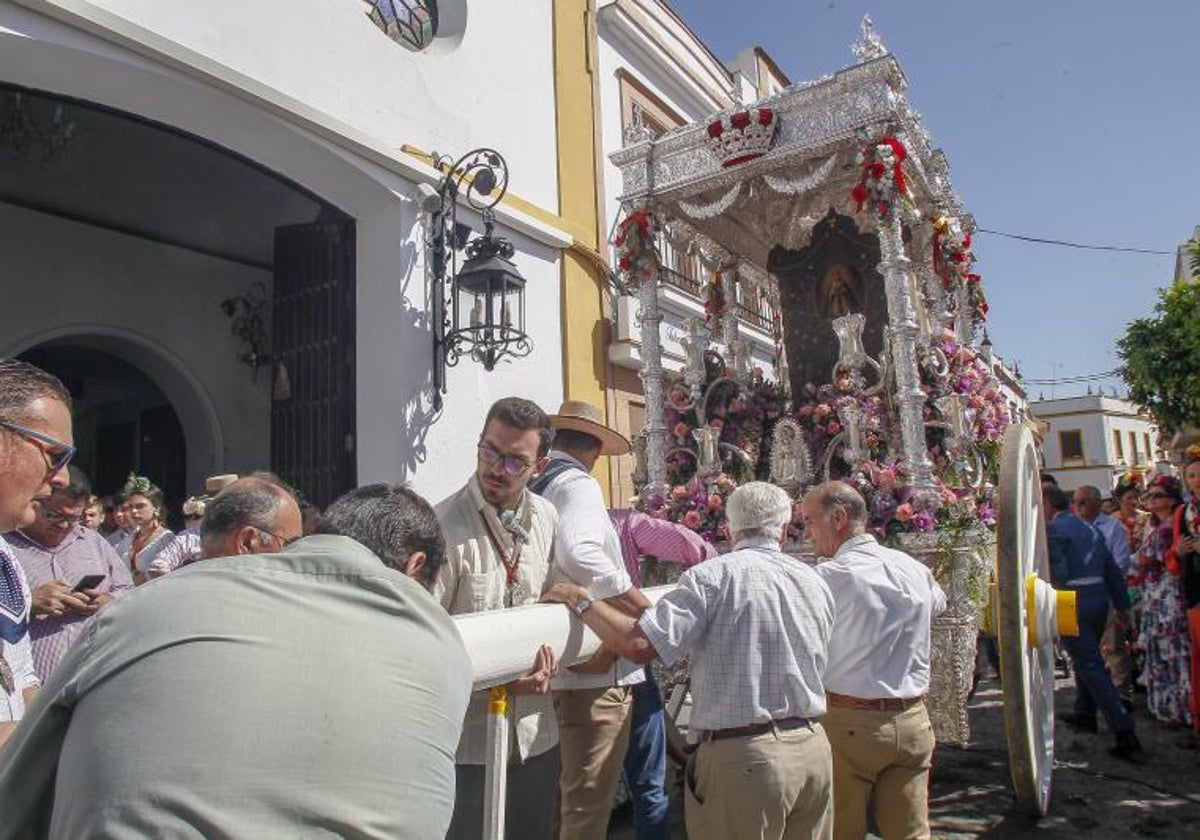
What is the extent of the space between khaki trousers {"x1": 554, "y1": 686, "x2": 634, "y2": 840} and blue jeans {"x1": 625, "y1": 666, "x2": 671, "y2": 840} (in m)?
0.33

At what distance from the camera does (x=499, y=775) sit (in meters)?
1.72

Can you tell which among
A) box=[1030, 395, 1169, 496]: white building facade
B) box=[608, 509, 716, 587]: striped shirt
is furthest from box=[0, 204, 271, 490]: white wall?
box=[1030, 395, 1169, 496]: white building facade

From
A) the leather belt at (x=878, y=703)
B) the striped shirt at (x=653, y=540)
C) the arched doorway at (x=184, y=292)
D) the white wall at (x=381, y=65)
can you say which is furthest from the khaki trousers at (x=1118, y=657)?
the arched doorway at (x=184, y=292)

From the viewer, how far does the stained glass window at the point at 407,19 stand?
20.0ft

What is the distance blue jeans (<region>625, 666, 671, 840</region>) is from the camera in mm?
3135

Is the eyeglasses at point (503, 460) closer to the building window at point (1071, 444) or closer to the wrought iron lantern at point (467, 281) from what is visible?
the wrought iron lantern at point (467, 281)

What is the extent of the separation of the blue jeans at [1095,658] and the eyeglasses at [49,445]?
5.03 m

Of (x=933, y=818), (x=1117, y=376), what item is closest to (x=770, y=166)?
(x=933, y=818)

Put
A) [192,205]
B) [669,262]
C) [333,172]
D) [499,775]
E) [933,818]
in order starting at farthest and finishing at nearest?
[669,262] → [192,205] → [333,172] → [933,818] → [499,775]

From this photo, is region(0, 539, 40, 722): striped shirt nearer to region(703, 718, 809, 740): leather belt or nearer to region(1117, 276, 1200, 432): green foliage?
region(703, 718, 809, 740): leather belt

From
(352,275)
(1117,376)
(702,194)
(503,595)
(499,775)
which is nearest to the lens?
(499,775)

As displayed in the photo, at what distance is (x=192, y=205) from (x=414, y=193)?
256 cm

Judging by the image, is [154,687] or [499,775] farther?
[499,775]

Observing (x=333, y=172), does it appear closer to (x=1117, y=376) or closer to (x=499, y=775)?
(x=499, y=775)
